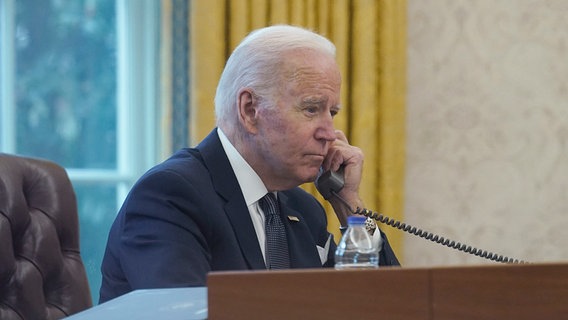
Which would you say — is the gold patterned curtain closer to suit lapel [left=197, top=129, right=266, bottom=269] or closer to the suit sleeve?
suit lapel [left=197, top=129, right=266, bottom=269]

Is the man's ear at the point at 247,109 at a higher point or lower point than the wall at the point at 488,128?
higher

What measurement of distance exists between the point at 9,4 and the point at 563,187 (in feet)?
8.49

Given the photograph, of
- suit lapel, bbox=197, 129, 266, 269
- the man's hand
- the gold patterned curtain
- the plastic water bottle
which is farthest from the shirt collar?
the gold patterned curtain

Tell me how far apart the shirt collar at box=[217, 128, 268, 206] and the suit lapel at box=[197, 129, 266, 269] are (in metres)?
0.04

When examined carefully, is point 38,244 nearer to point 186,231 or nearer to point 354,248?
point 186,231

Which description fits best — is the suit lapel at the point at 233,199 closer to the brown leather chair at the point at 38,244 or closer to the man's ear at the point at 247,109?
the man's ear at the point at 247,109

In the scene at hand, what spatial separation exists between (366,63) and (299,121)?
1.45 meters

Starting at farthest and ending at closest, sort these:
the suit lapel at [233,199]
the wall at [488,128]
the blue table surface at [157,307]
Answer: the wall at [488,128] < the suit lapel at [233,199] < the blue table surface at [157,307]

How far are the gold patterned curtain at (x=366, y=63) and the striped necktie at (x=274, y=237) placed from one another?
110 cm

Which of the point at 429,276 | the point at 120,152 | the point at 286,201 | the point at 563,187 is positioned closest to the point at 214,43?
the point at 120,152

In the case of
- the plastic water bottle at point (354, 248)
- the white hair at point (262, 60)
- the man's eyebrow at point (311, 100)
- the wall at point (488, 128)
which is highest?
the white hair at point (262, 60)

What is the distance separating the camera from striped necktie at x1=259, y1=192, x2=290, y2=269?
100 inches

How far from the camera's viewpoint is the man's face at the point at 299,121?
2.61 meters

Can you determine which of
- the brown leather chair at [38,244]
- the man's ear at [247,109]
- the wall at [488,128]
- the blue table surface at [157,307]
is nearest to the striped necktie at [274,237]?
the man's ear at [247,109]
